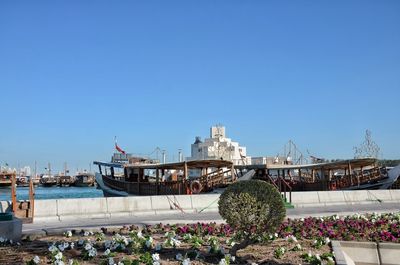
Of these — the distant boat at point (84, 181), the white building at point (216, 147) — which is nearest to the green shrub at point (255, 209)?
the white building at point (216, 147)

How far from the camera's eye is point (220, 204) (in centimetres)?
794

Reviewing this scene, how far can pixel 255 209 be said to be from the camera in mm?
7594

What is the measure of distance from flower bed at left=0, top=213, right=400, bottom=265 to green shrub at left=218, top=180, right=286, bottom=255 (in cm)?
42

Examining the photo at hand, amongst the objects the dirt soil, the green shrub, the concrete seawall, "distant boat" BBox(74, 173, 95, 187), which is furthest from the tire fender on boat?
"distant boat" BBox(74, 173, 95, 187)

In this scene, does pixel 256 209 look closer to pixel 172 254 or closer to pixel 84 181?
pixel 172 254

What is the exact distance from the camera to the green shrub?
7590 millimetres

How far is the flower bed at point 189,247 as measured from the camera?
764cm

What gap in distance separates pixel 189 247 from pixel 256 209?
2.20 metres

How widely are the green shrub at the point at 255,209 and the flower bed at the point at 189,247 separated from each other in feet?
1.36

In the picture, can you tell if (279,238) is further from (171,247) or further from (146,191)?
(146,191)

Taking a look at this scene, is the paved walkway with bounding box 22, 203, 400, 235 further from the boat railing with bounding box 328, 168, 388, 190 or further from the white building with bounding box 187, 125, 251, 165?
the white building with bounding box 187, 125, 251, 165

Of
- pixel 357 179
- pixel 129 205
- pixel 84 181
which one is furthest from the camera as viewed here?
pixel 84 181

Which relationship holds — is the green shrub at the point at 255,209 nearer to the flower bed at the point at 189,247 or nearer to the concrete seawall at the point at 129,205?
the flower bed at the point at 189,247

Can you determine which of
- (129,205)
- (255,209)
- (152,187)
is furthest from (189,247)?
(152,187)
